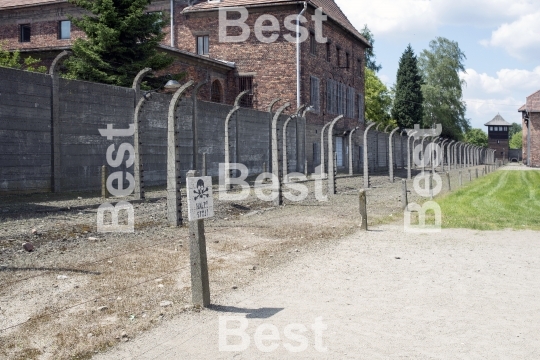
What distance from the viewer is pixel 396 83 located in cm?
7481

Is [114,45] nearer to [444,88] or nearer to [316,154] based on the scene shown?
[316,154]

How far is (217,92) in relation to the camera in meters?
35.8

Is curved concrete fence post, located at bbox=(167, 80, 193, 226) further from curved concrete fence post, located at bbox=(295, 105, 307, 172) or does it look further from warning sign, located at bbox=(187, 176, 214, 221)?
curved concrete fence post, located at bbox=(295, 105, 307, 172)

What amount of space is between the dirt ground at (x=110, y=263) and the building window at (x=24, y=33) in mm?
28425

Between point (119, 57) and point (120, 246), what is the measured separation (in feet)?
49.1

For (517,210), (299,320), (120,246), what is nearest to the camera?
(299,320)

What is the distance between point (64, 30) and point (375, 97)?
35461 millimetres

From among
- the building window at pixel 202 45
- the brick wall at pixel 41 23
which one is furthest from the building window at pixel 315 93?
the brick wall at pixel 41 23

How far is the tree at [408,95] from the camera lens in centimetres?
7219

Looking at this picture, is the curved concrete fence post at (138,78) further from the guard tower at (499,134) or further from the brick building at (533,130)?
the guard tower at (499,134)

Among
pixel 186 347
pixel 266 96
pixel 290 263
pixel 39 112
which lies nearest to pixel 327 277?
pixel 290 263

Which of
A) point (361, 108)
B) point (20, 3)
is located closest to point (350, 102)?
point (361, 108)

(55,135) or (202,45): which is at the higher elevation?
(202,45)

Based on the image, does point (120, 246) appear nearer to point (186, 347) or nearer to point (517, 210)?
point (186, 347)
